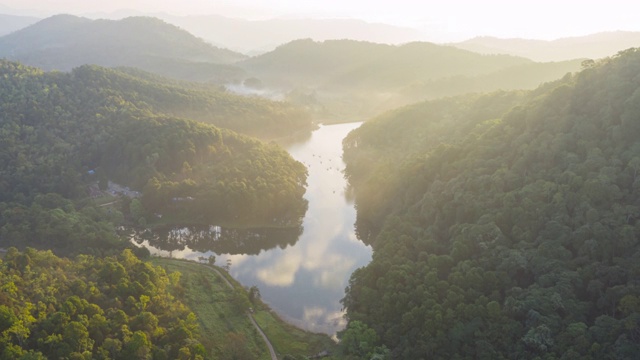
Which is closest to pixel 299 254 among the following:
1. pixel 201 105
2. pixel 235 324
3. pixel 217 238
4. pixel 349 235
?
pixel 349 235

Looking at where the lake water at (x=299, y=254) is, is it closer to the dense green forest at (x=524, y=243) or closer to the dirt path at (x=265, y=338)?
the dirt path at (x=265, y=338)

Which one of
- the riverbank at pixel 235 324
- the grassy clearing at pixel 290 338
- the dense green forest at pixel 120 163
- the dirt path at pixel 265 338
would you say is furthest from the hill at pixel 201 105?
the grassy clearing at pixel 290 338

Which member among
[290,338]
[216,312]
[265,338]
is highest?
[216,312]

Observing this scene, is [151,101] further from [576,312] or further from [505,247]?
[576,312]

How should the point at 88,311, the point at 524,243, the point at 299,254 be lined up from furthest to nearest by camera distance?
the point at 299,254 → the point at 524,243 → the point at 88,311

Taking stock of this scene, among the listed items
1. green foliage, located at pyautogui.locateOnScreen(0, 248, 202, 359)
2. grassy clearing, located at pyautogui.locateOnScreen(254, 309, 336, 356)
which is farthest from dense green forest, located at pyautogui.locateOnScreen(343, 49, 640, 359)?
green foliage, located at pyautogui.locateOnScreen(0, 248, 202, 359)

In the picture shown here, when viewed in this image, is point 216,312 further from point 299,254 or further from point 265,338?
point 299,254

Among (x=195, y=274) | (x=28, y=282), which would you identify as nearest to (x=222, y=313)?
(x=195, y=274)

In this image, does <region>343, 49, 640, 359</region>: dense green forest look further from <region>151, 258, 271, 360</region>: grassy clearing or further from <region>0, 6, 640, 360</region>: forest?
<region>151, 258, 271, 360</region>: grassy clearing
